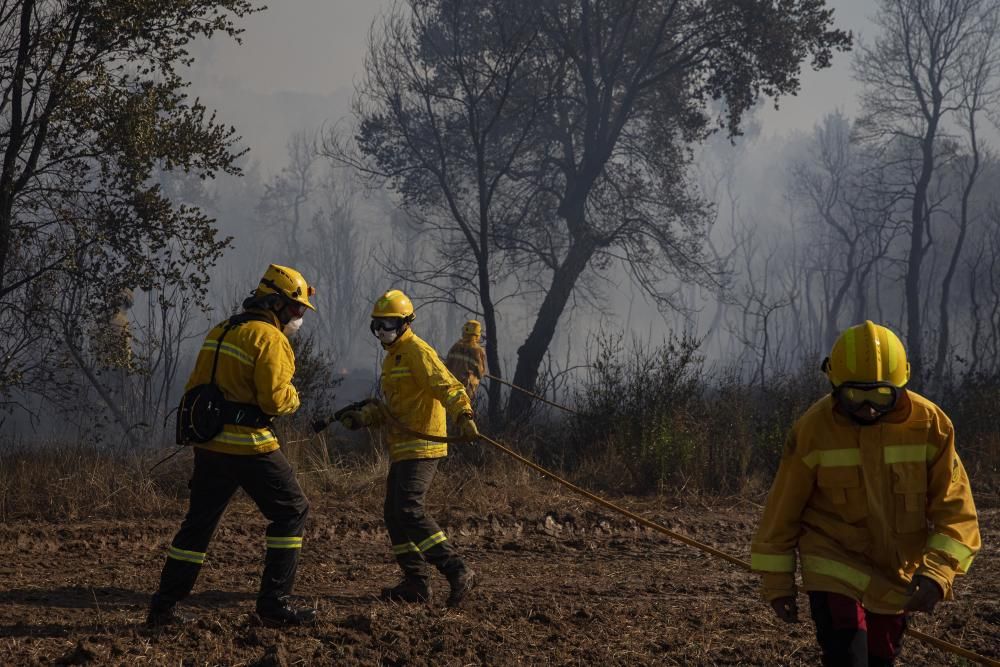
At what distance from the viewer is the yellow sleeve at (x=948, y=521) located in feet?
9.50

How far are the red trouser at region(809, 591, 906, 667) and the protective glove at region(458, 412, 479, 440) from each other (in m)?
2.56

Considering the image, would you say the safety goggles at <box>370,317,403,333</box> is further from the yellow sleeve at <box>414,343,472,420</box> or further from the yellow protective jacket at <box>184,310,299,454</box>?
the yellow protective jacket at <box>184,310,299,454</box>

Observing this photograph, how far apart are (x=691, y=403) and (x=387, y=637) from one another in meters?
7.27

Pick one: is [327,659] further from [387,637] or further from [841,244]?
[841,244]

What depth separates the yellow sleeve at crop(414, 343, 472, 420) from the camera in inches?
213

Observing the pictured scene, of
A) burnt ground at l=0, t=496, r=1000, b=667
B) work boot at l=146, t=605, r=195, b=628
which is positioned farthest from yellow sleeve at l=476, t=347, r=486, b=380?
work boot at l=146, t=605, r=195, b=628

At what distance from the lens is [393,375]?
5664 mm

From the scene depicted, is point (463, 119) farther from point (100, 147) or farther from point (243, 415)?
point (243, 415)

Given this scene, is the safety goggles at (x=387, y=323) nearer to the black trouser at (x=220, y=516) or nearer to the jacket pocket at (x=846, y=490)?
the black trouser at (x=220, y=516)

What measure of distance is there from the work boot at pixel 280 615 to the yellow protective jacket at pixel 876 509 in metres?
2.65

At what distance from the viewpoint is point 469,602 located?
5559 mm

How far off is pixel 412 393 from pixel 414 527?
2.60 feet

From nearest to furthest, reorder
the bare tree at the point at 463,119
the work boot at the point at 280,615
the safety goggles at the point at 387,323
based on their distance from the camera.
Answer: the work boot at the point at 280,615 → the safety goggles at the point at 387,323 → the bare tree at the point at 463,119

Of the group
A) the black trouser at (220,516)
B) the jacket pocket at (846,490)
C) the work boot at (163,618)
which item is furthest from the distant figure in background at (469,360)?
the jacket pocket at (846,490)
